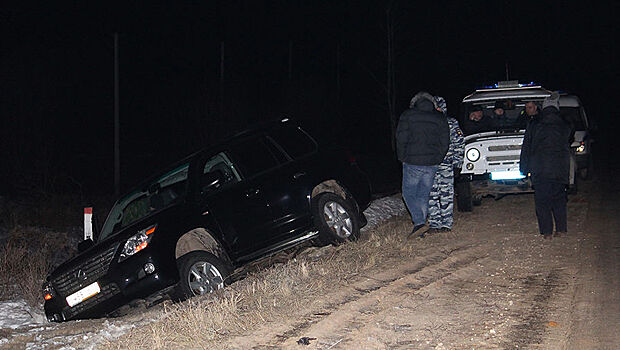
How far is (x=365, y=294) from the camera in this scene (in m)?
7.34

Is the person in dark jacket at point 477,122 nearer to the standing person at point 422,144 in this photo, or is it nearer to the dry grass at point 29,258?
the standing person at point 422,144

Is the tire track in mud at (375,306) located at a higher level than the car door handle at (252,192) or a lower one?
lower

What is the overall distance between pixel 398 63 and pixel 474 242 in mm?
20208

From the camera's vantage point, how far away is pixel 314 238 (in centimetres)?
947

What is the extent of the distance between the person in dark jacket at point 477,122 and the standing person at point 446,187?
2.60 m

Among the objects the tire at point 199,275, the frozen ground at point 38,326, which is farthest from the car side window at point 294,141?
the frozen ground at point 38,326

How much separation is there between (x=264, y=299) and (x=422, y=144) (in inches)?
152

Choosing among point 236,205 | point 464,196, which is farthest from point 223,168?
point 464,196

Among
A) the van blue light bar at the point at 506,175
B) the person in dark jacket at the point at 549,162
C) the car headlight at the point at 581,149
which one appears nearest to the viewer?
the person in dark jacket at the point at 549,162

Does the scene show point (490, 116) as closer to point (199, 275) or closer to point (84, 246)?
point (199, 275)

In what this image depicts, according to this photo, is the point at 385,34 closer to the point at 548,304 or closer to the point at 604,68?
the point at 548,304

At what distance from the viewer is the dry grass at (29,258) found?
9.46 m

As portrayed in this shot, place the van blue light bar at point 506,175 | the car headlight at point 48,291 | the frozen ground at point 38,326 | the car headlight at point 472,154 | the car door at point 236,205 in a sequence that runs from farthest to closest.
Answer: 1. the car headlight at point 472,154
2. the van blue light bar at point 506,175
3. the car door at point 236,205
4. the car headlight at point 48,291
5. the frozen ground at point 38,326

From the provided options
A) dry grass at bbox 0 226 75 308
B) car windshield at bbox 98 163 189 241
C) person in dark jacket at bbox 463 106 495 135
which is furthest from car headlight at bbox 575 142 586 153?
dry grass at bbox 0 226 75 308
